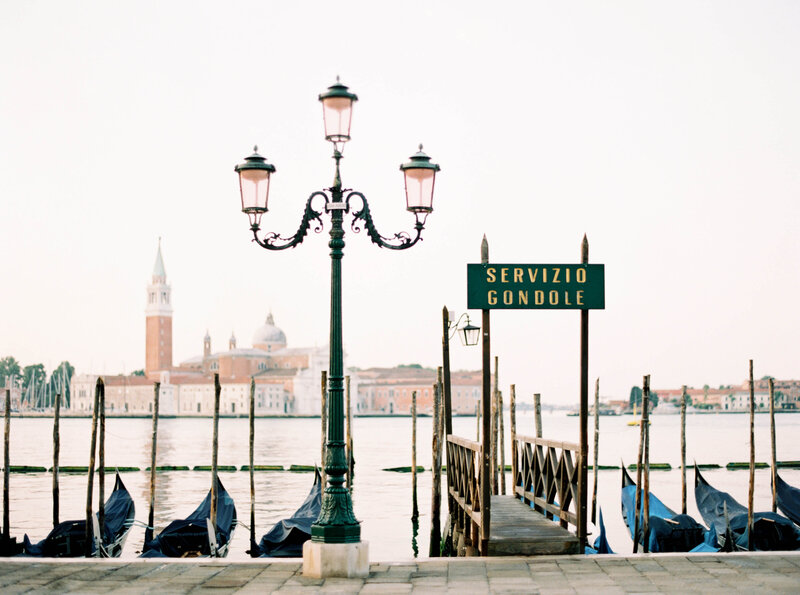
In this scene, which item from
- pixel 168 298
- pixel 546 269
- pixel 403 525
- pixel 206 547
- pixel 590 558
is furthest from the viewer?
pixel 168 298

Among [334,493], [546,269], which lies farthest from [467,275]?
[334,493]

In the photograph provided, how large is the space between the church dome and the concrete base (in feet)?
363

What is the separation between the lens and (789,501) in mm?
12188

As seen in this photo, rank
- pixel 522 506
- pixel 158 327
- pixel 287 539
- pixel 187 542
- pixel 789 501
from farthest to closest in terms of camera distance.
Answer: pixel 158 327
pixel 789 501
pixel 187 542
pixel 287 539
pixel 522 506

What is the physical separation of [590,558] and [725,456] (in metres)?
33.3

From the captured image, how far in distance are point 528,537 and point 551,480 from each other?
145cm

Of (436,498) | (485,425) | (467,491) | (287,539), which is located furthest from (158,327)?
(485,425)

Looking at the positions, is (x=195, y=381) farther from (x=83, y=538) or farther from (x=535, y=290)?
(x=535, y=290)

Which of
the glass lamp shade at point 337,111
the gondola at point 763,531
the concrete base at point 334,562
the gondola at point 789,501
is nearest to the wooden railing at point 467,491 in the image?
the concrete base at point 334,562

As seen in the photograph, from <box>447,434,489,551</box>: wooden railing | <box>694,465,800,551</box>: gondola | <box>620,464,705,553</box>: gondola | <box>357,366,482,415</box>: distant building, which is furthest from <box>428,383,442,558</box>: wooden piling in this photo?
<box>357,366,482,415</box>: distant building

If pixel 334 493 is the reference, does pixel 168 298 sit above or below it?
above

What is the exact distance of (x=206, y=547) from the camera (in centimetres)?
1021

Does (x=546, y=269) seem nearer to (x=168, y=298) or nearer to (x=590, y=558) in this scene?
(x=590, y=558)

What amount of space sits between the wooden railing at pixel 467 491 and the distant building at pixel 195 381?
3679 inches
